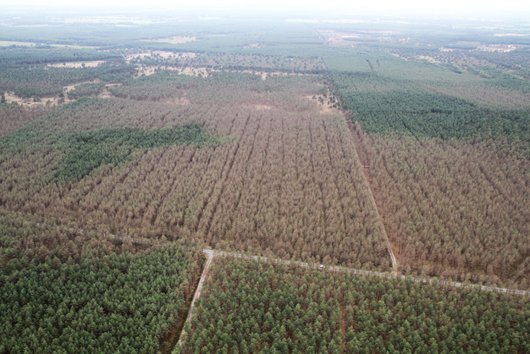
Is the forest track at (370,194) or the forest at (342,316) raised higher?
the forest track at (370,194)

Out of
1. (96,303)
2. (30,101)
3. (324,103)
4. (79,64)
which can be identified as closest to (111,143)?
(96,303)

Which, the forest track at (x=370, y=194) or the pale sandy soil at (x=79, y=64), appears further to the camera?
the pale sandy soil at (x=79, y=64)

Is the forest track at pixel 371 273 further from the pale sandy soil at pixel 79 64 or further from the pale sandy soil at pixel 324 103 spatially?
the pale sandy soil at pixel 79 64

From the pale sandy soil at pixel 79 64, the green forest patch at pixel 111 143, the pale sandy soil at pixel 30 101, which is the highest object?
the pale sandy soil at pixel 79 64

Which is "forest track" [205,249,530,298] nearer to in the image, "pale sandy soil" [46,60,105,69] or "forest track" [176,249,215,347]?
"forest track" [176,249,215,347]

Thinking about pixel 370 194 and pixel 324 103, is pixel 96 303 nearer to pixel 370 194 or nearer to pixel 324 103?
pixel 370 194

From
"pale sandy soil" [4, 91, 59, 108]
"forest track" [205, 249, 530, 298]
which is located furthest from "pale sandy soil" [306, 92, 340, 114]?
"pale sandy soil" [4, 91, 59, 108]

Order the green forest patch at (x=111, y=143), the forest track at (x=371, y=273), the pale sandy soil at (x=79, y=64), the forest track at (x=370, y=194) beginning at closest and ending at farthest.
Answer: the forest track at (x=371, y=273)
the forest track at (x=370, y=194)
the green forest patch at (x=111, y=143)
the pale sandy soil at (x=79, y=64)

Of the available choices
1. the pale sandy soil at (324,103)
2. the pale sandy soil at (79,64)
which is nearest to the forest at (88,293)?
the pale sandy soil at (324,103)
